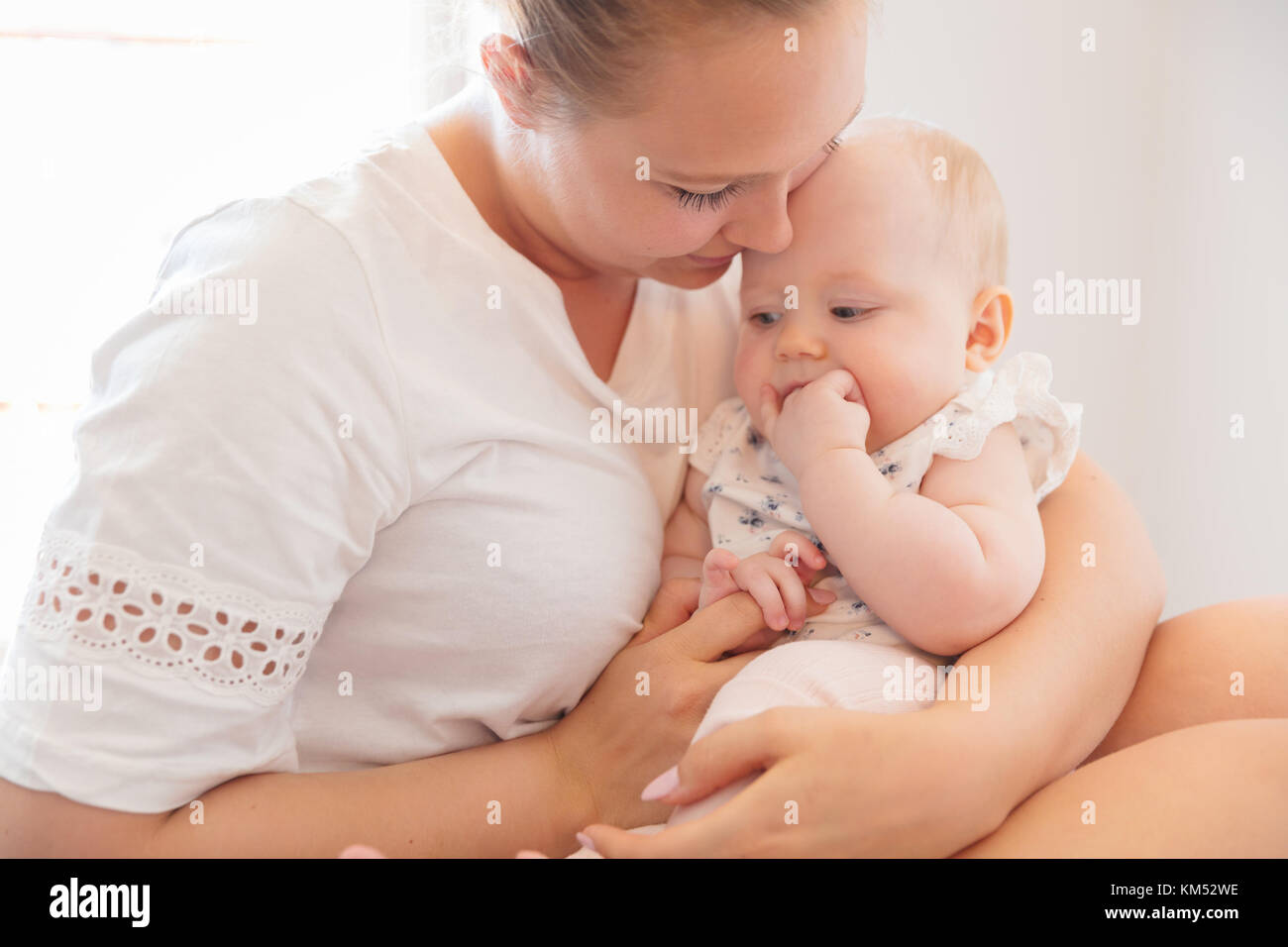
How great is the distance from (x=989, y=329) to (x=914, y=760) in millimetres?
569

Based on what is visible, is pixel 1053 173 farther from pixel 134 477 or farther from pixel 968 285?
pixel 134 477

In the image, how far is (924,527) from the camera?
1.00 meters

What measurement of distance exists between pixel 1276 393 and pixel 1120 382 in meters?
0.29

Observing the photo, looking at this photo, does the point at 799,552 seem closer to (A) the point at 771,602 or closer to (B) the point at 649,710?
(A) the point at 771,602

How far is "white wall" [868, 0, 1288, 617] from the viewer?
6.79 feet

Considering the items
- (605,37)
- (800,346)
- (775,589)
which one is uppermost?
(605,37)

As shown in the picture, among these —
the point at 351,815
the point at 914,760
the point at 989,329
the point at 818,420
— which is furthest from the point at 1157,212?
the point at 351,815

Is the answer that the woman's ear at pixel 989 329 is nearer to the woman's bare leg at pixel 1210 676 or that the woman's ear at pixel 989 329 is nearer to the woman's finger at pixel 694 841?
the woman's bare leg at pixel 1210 676

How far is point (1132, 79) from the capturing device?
209cm

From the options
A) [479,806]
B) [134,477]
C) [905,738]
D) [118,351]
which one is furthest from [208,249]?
[905,738]

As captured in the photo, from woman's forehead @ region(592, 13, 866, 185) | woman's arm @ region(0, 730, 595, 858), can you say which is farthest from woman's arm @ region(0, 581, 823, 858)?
woman's forehead @ region(592, 13, 866, 185)

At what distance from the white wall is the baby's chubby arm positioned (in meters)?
1.22

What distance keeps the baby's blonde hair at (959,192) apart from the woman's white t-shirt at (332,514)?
0.42m

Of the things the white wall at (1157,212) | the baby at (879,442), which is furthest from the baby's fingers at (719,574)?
the white wall at (1157,212)
